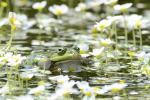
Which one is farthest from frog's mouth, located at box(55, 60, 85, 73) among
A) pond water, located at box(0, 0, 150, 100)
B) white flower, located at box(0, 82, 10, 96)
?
white flower, located at box(0, 82, 10, 96)

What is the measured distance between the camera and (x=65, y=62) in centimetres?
389

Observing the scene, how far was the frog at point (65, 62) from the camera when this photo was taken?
3891mm

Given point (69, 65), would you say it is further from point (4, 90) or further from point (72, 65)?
point (4, 90)

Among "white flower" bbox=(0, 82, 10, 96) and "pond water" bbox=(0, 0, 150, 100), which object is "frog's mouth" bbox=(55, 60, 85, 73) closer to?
"pond water" bbox=(0, 0, 150, 100)

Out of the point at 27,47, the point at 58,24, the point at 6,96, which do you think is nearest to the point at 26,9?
the point at 58,24

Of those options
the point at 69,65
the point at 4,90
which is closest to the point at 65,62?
the point at 69,65

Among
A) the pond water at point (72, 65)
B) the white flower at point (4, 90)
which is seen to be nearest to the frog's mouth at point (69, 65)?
the pond water at point (72, 65)

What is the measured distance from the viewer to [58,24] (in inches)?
251

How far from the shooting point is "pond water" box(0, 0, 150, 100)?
10.4ft

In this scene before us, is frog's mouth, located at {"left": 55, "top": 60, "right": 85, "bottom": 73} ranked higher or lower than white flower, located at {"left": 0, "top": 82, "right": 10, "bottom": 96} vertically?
higher

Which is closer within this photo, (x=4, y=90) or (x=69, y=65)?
(x=4, y=90)

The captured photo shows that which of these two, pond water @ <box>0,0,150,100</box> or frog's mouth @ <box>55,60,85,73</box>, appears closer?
pond water @ <box>0,0,150,100</box>

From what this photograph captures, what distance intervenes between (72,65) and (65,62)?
6 cm

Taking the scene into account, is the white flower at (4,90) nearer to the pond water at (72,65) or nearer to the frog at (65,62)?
the pond water at (72,65)
